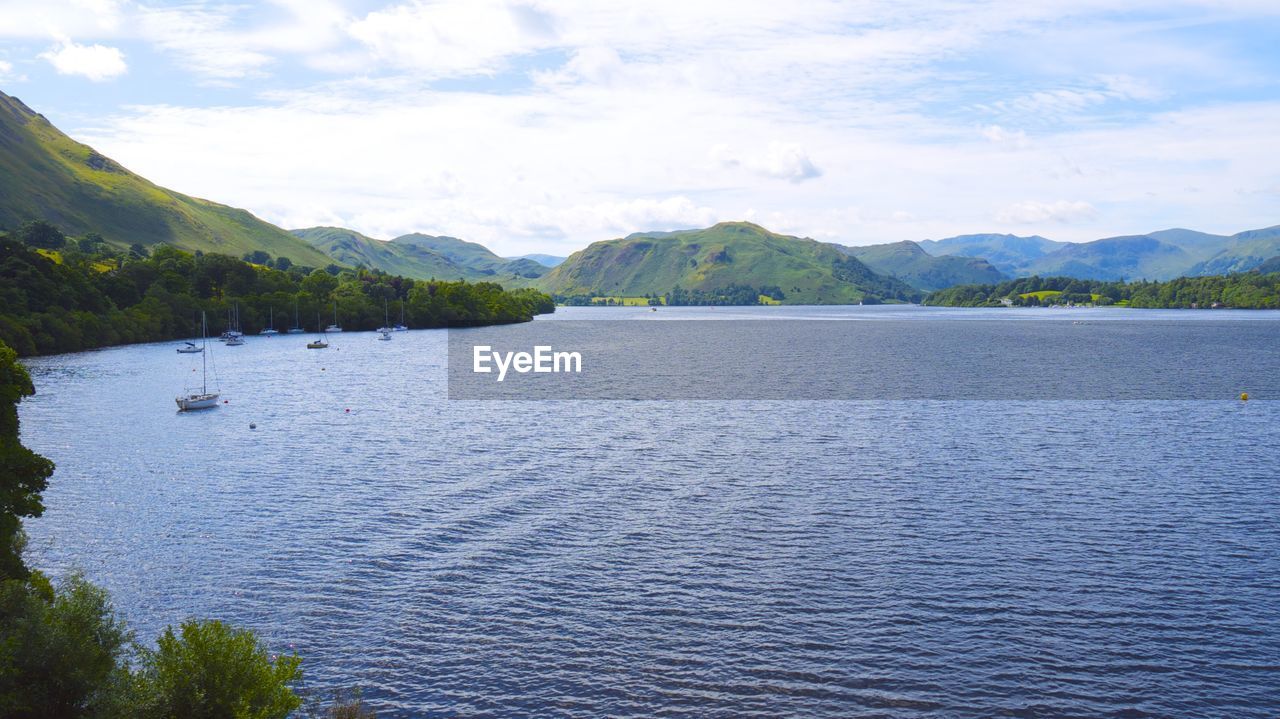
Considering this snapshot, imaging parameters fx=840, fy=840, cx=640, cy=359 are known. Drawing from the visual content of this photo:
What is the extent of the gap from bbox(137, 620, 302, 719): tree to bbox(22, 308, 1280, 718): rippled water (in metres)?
5.94

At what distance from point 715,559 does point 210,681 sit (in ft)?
88.9

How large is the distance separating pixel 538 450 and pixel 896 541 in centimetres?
3772

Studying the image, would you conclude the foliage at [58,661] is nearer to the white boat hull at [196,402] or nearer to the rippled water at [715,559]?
the rippled water at [715,559]

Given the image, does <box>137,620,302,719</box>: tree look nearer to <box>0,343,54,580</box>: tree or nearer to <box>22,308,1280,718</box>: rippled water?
<box>22,308,1280,718</box>: rippled water

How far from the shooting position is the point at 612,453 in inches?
3009

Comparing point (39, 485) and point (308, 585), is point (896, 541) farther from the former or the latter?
point (39, 485)

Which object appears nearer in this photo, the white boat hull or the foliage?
the foliage

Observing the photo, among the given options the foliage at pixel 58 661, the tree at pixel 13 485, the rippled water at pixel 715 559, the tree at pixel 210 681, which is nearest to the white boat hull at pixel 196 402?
the rippled water at pixel 715 559

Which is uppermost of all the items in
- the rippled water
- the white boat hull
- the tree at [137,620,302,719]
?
the white boat hull

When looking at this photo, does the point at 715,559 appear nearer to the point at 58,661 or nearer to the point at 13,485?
the point at 58,661

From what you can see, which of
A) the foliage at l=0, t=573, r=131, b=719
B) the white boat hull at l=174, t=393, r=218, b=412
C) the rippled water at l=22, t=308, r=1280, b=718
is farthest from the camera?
the white boat hull at l=174, t=393, r=218, b=412

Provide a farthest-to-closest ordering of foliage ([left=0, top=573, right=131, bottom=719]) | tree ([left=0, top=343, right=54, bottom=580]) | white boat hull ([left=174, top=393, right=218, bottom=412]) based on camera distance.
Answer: white boat hull ([left=174, top=393, right=218, bottom=412])
tree ([left=0, top=343, right=54, bottom=580])
foliage ([left=0, top=573, right=131, bottom=719])

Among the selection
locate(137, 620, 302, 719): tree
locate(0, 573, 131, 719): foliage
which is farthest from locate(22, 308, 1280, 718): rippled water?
locate(0, 573, 131, 719): foliage

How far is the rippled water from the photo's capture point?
32.7 m
